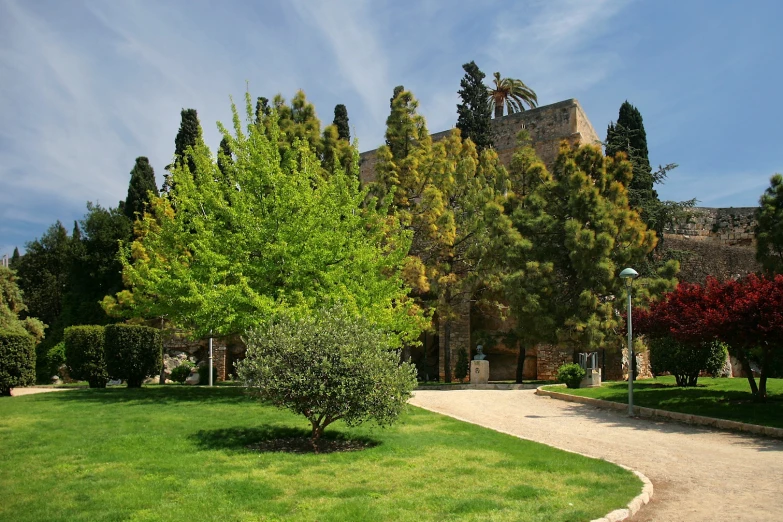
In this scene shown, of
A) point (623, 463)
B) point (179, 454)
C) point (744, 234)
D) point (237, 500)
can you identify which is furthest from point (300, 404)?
point (744, 234)

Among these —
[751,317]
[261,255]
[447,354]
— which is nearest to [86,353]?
[261,255]

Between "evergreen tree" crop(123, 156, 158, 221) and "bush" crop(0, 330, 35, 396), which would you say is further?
"evergreen tree" crop(123, 156, 158, 221)

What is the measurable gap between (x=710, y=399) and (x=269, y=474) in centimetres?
1167

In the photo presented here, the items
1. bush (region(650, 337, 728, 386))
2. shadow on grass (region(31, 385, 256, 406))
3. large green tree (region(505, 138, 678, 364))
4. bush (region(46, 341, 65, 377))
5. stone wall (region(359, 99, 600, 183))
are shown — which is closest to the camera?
shadow on grass (region(31, 385, 256, 406))

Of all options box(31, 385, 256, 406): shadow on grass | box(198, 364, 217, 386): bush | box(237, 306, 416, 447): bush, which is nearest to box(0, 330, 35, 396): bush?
box(31, 385, 256, 406): shadow on grass

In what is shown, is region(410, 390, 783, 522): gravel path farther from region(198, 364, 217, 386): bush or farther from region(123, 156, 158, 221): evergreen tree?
region(123, 156, 158, 221): evergreen tree

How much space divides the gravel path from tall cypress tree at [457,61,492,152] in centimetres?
1547

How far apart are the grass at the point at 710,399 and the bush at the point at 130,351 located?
470 inches

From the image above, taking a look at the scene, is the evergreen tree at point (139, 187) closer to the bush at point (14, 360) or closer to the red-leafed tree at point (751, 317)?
the bush at point (14, 360)

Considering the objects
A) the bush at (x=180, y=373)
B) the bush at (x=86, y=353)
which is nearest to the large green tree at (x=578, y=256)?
the bush at (x=86, y=353)

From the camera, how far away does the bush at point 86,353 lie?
1733 centimetres

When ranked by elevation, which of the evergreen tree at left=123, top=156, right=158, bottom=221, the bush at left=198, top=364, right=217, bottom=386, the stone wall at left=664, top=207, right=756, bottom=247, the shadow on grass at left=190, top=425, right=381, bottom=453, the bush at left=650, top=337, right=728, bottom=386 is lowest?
the bush at left=198, top=364, right=217, bottom=386

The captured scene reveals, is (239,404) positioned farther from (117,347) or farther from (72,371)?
(72,371)

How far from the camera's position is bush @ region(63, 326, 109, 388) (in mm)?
17328
